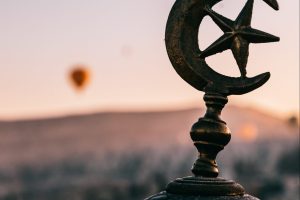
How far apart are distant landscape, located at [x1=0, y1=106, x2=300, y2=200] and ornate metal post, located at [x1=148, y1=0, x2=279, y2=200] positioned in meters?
68.0

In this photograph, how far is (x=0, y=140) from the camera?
148m

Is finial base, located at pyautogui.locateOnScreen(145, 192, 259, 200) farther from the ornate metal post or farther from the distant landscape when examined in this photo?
the distant landscape

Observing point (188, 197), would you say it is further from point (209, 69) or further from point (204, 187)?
point (209, 69)

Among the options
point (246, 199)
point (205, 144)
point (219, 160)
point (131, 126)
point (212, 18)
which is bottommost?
point (246, 199)

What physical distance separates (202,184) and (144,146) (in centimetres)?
12651

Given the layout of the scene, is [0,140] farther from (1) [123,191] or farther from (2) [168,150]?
(1) [123,191]

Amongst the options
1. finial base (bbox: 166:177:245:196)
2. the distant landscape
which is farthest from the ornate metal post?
the distant landscape

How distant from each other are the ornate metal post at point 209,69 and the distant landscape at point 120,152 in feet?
223

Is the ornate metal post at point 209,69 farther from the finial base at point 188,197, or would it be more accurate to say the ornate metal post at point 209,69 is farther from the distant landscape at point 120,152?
the distant landscape at point 120,152

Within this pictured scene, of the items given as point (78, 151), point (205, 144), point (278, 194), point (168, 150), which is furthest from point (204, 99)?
point (78, 151)

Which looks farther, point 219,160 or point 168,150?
point 168,150

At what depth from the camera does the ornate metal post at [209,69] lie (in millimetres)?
3406

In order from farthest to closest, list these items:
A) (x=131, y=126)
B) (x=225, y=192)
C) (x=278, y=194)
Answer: (x=131, y=126) → (x=278, y=194) → (x=225, y=192)

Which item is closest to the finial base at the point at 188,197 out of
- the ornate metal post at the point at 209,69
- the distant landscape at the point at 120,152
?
the ornate metal post at the point at 209,69
